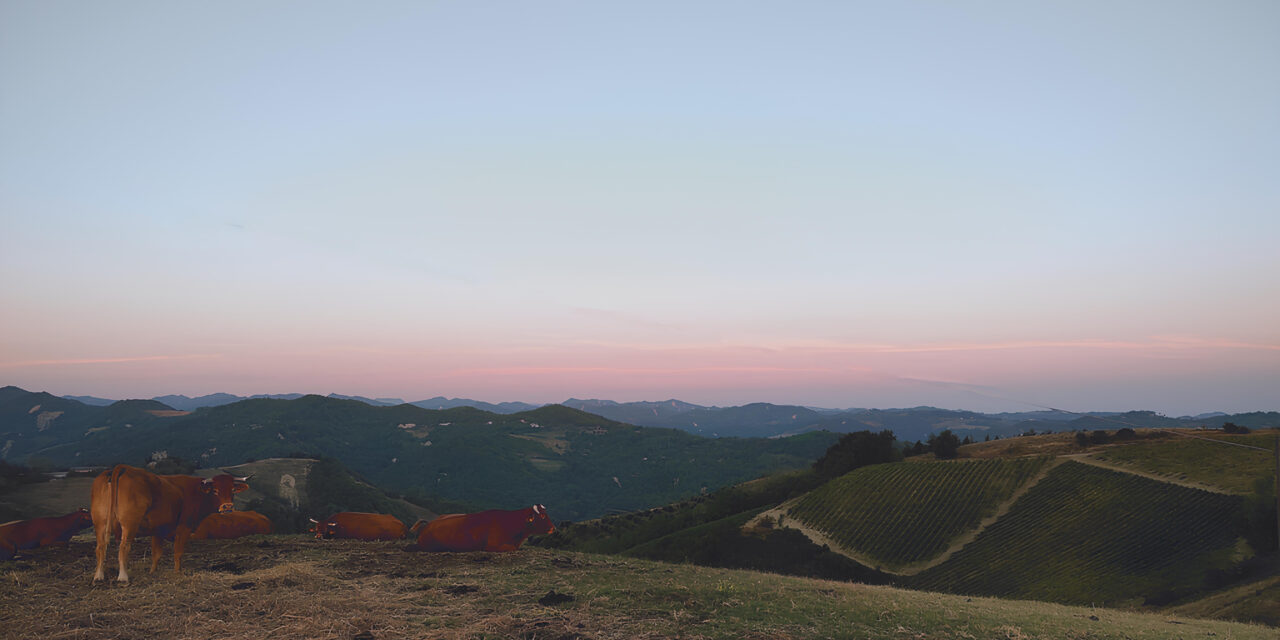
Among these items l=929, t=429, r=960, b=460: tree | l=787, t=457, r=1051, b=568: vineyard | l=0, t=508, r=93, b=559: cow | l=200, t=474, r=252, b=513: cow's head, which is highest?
l=200, t=474, r=252, b=513: cow's head

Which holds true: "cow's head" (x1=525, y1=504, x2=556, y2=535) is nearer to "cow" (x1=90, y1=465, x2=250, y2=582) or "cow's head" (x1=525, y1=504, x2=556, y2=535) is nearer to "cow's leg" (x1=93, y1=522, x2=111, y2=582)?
"cow" (x1=90, y1=465, x2=250, y2=582)

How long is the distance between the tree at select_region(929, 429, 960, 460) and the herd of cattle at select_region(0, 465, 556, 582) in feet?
310

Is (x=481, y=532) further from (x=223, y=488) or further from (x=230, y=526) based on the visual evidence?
(x=230, y=526)

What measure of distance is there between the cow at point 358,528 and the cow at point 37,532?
5.81 m

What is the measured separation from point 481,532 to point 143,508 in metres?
8.04

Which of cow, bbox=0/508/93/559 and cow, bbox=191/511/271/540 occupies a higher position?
cow, bbox=0/508/93/559

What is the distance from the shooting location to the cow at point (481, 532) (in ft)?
57.0

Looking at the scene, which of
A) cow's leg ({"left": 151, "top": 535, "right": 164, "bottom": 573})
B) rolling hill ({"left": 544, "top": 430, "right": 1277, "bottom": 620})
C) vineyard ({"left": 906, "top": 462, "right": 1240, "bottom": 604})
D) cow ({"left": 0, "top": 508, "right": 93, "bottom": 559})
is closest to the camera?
cow's leg ({"left": 151, "top": 535, "right": 164, "bottom": 573})

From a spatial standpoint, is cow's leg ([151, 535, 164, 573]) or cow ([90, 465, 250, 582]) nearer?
cow ([90, 465, 250, 582])

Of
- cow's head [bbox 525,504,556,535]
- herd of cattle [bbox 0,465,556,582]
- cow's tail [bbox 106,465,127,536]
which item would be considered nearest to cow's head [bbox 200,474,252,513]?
herd of cattle [bbox 0,465,556,582]

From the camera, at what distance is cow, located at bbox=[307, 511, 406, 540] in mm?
19578

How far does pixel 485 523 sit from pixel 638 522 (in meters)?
96.9

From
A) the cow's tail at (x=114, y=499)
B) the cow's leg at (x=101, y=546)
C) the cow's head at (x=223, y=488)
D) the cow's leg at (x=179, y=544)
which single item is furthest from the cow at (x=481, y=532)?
the cow's tail at (x=114, y=499)

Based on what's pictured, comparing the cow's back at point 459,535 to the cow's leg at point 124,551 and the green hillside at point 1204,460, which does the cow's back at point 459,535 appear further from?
the green hillside at point 1204,460
